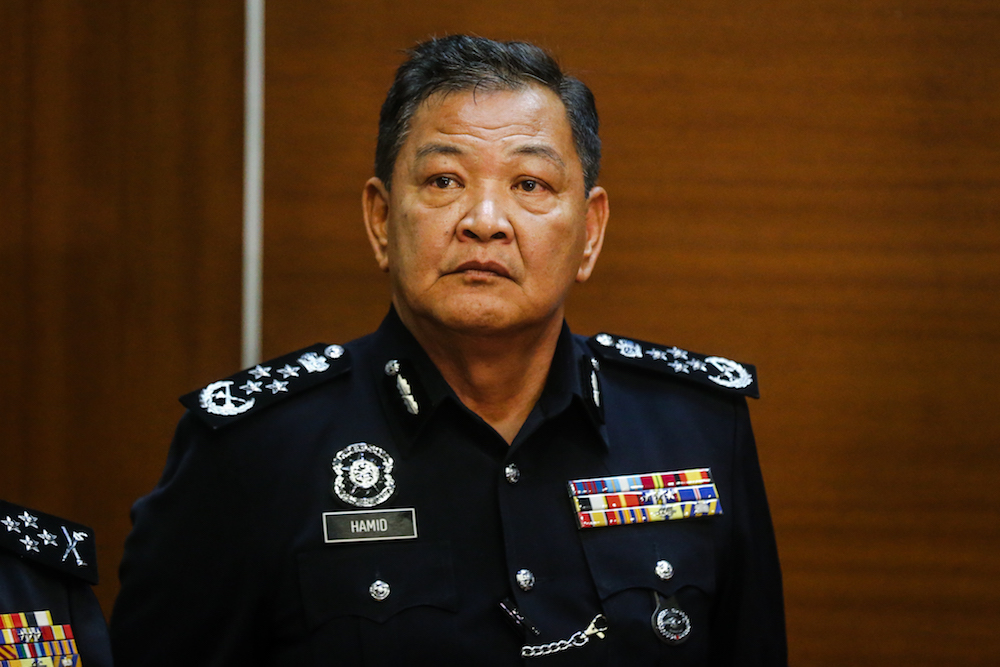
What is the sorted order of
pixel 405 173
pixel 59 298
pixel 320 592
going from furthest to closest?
pixel 59 298
pixel 405 173
pixel 320 592

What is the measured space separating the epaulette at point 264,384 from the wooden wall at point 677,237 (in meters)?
0.47

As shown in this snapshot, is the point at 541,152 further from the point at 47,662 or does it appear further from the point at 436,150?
the point at 47,662

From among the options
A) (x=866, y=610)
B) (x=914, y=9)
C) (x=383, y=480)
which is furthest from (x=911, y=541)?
(x=383, y=480)

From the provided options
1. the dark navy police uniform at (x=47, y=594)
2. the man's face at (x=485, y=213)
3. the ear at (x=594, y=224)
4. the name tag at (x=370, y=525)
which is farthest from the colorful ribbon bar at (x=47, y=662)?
the ear at (x=594, y=224)

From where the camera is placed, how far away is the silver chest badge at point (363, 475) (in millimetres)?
1237

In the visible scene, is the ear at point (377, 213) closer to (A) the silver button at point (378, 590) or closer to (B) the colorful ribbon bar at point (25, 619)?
(A) the silver button at point (378, 590)

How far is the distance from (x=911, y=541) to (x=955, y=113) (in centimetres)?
75

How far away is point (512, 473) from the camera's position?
1.28 meters

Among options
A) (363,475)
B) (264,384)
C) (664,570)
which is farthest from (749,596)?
(264,384)

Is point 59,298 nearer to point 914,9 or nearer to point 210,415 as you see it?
point 210,415

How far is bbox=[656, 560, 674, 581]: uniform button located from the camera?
128cm

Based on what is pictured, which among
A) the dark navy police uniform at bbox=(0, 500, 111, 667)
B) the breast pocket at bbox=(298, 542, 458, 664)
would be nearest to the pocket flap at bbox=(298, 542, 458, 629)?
the breast pocket at bbox=(298, 542, 458, 664)

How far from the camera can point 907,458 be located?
Answer: 1865 millimetres

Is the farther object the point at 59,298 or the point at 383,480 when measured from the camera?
the point at 59,298
